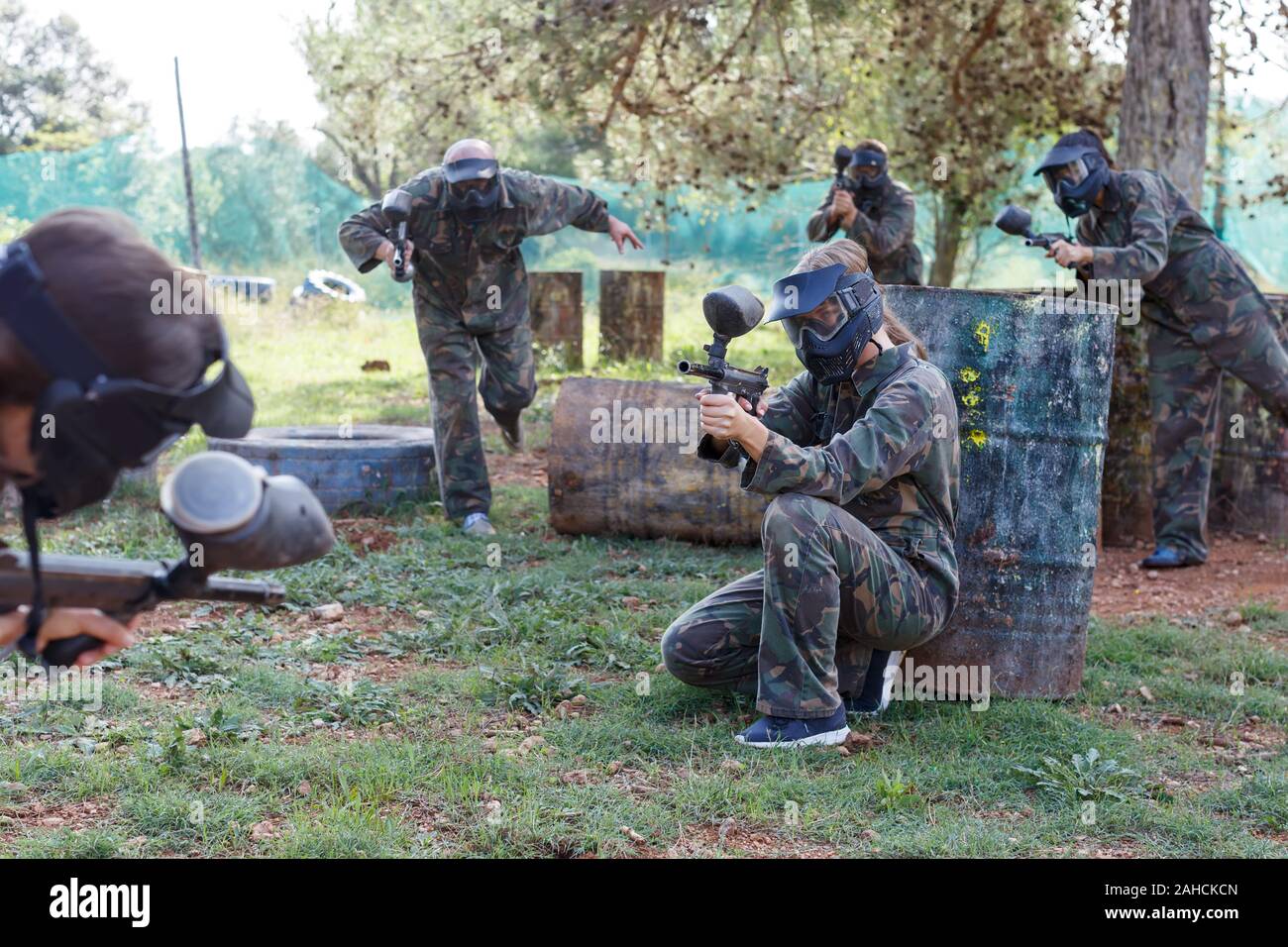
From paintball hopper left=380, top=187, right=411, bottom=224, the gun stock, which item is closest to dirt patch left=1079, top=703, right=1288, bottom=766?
the gun stock

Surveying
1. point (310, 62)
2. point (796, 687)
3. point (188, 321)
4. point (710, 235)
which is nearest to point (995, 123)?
point (710, 235)

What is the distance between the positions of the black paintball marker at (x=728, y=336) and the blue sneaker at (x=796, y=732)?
3.40 feet

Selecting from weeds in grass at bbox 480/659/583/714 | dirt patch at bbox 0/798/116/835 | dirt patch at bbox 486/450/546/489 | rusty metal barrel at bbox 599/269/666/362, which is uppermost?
A: rusty metal barrel at bbox 599/269/666/362

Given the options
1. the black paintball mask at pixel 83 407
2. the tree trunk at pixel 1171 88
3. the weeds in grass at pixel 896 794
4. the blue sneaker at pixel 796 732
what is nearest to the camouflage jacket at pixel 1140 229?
the tree trunk at pixel 1171 88

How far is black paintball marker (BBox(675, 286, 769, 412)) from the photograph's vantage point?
374 cm

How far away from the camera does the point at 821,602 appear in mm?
4160

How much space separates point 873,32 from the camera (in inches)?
482

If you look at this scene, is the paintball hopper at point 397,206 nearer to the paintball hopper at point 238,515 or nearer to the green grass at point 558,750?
the green grass at point 558,750

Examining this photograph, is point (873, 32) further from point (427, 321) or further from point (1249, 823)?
point (1249, 823)

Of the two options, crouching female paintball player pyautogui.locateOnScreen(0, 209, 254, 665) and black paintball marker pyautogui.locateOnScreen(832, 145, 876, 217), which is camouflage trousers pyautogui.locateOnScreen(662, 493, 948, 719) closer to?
crouching female paintball player pyautogui.locateOnScreen(0, 209, 254, 665)

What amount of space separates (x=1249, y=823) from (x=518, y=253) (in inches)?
204

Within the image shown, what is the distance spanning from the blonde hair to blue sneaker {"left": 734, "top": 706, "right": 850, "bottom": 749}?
1253mm

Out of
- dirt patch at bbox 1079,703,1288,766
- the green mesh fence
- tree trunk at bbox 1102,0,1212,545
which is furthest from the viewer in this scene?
the green mesh fence

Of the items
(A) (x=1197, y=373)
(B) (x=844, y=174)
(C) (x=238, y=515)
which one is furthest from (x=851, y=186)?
(C) (x=238, y=515)
